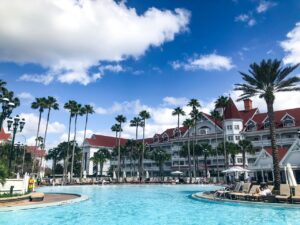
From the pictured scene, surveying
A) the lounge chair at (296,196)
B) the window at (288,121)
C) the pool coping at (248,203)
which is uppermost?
the window at (288,121)

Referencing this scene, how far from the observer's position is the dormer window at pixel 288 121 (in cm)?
6825

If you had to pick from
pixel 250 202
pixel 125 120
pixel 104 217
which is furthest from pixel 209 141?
pixel 104 217

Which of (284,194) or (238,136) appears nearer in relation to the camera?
(284,194)

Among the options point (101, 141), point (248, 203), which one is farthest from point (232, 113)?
point (248, 203)

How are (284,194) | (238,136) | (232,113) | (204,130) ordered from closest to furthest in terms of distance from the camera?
(284,194)
(238,136)
(232,113)
(204,130)

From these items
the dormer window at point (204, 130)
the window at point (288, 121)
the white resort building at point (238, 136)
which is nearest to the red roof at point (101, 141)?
the white resort building at point (238, 136)

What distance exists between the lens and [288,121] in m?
68.9

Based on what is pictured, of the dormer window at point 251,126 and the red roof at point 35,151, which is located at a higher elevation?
the dormer window at point 251,126

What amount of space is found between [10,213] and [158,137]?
84.4 meters

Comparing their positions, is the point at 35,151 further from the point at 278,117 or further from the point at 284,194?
the point at 278,117

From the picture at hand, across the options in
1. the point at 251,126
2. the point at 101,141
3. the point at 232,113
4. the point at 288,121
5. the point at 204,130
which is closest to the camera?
the point at 288,121

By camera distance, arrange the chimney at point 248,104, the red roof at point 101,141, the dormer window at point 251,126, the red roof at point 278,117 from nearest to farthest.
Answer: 1. the red roof at point 278,117
2. the dormer window at point 251,126
3. the chimney at point 248,104
4. the red roof at point 101,141

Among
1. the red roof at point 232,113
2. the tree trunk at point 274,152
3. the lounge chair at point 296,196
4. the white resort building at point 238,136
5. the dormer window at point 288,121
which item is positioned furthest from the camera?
the red roof at point 232,113

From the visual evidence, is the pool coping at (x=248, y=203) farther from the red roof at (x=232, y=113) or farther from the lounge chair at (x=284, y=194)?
the red roof at (x=232, y=113)
